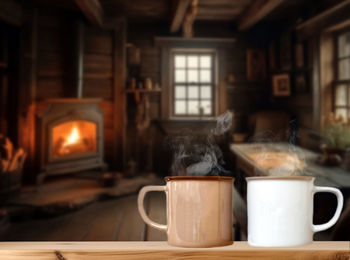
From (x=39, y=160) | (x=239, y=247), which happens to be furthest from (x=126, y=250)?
(x=39, y=160)

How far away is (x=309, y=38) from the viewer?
3.04 m

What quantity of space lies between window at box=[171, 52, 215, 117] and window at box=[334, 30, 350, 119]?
4.39 ft

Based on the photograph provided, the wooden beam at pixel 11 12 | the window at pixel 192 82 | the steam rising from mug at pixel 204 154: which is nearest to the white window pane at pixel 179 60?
the window at pixel 192 82

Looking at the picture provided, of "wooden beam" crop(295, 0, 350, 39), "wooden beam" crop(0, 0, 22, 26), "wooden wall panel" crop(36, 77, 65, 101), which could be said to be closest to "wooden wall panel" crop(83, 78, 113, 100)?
"wooden wall panel" crop(36, 77, 65, 101)

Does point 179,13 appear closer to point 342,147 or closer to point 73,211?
point 73,211

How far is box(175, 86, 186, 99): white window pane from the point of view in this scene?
3.81 metres

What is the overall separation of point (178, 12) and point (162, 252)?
2.83 m

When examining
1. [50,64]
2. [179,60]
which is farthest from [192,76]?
[50,64]

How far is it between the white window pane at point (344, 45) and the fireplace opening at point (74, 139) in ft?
6.73

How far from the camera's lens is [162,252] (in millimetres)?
519

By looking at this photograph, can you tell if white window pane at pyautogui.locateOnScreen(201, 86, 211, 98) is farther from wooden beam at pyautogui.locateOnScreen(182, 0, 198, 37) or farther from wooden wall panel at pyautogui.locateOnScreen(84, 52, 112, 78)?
wooden wall panel at pyautogui.locateOnScreen(84, 52, 112, 78)

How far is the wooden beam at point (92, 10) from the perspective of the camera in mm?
2857

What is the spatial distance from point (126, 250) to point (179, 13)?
2.86 metres

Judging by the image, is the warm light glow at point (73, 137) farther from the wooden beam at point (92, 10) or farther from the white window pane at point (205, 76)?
the white window pane at point (205, 76)
